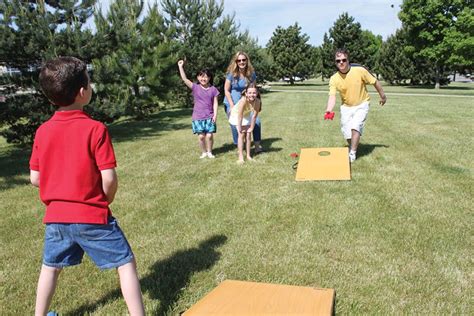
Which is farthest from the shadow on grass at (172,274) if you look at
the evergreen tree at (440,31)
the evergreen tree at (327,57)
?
the evergreen tree at (327,57)

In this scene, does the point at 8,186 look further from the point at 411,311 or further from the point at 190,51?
the point at 190,51

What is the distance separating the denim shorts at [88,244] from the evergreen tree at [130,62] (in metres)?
9.02

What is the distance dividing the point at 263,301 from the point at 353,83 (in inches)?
194

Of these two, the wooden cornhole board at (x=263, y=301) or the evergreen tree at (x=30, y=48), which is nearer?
the wooden cornhole board at (x=263, y=301)

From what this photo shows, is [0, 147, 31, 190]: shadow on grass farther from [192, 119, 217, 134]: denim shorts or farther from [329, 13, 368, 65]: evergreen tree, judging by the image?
[329, 13, 368, 65]: evergreen tree

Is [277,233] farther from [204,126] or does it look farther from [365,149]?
[365,149]

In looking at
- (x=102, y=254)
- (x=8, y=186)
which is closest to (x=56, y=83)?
(x=102, y=254)

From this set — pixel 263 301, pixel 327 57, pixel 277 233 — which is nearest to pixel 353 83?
pixel 277 233

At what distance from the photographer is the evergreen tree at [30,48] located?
955 cm

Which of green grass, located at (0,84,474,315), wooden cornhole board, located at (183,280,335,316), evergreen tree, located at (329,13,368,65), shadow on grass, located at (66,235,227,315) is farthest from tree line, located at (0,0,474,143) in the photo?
evergreen tree, located at (329,13,368,65)

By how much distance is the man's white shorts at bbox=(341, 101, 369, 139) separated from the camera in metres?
6.84

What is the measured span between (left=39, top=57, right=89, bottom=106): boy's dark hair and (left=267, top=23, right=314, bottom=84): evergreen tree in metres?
48.3

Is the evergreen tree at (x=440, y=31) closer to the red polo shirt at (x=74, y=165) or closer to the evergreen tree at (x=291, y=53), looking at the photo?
the evergreen tree at (x=291, y=53)

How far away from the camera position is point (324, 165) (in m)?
6.26
